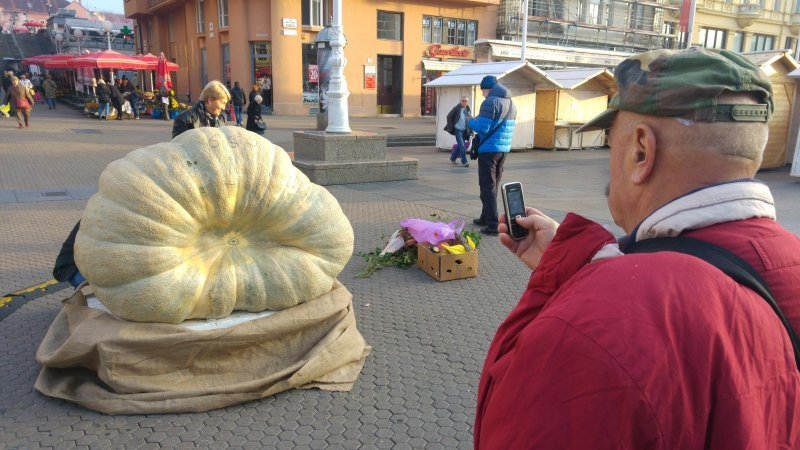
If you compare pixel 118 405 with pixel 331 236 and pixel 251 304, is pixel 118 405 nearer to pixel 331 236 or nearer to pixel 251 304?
pixel 251 304

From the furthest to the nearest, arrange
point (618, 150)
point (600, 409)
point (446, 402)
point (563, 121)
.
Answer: point (563, 121) < point (446, 402) < point (618, 150) < point (600, 409)

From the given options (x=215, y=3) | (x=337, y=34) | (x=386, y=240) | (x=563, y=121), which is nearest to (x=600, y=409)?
(x=386, y=240)

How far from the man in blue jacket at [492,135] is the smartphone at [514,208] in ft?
17.5

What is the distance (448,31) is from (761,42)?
30.9 meters

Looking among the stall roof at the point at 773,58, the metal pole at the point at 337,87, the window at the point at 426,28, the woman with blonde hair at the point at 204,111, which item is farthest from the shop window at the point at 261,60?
the woman with blonde hair at the point at 204,111

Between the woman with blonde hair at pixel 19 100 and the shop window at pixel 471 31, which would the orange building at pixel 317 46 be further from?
the woman with blonde hair at pixel 19 100

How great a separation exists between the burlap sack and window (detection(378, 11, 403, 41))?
29.9m

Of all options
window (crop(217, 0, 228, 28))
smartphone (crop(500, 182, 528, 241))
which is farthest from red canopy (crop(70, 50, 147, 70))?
smartphone (crop(500, 182, 528, 241))

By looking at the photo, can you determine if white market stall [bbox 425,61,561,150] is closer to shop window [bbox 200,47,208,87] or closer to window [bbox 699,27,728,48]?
shop window [bbox 200,47,208,87]

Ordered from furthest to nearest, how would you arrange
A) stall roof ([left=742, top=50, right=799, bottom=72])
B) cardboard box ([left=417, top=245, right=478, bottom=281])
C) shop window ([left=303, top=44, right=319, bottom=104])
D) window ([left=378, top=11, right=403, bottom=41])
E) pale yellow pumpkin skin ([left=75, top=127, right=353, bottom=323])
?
window ([left=378, top=11, right=403, bottom=41]), shop window ([left=303, top=44, right=319, bottom=104]), stall roof ([left=742, top=50, right=799, bottom=72]), cardboard box ([left=417, top=245, right=478, bottom=281]), pale yellow pumpkin skin ([left=75, top=127, right=353, bottom=323])

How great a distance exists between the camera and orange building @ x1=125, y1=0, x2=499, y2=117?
28.9 meters

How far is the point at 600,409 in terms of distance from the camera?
89cm

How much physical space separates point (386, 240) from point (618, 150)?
5.78 m

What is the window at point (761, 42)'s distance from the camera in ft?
152
